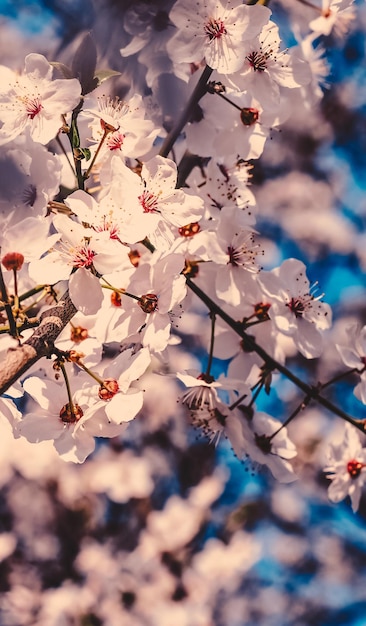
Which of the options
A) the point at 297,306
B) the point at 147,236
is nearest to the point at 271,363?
the point at 297,306

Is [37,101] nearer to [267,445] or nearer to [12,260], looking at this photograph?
[12,260]

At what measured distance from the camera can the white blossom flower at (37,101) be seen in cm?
98

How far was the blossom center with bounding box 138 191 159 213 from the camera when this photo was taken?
1.04 m

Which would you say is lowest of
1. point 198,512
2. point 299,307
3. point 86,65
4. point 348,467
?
point 198,512

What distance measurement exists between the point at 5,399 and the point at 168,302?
314 mm

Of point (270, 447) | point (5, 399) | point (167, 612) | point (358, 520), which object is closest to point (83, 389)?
point (5, 399)

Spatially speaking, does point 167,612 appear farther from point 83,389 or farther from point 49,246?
point 49,246

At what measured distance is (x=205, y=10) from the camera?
109 cm

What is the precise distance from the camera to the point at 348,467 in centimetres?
155

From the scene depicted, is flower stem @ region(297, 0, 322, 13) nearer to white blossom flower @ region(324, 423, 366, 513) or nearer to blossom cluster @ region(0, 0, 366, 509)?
blossom cluster @ region(0, 0, 366, 509)

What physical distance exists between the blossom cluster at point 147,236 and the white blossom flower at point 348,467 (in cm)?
19

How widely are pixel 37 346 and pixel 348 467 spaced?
3.25ft

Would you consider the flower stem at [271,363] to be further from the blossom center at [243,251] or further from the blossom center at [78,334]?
the blossom center at [78,334]

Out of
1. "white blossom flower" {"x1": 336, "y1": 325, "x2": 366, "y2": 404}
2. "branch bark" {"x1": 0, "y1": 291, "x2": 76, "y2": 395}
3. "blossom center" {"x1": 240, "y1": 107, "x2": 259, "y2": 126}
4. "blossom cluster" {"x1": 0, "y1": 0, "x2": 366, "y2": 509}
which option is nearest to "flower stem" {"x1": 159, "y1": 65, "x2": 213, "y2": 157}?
"blossom cluster" {"x1": 0, "y1": 0, "x2": 366, "y2": 509}
